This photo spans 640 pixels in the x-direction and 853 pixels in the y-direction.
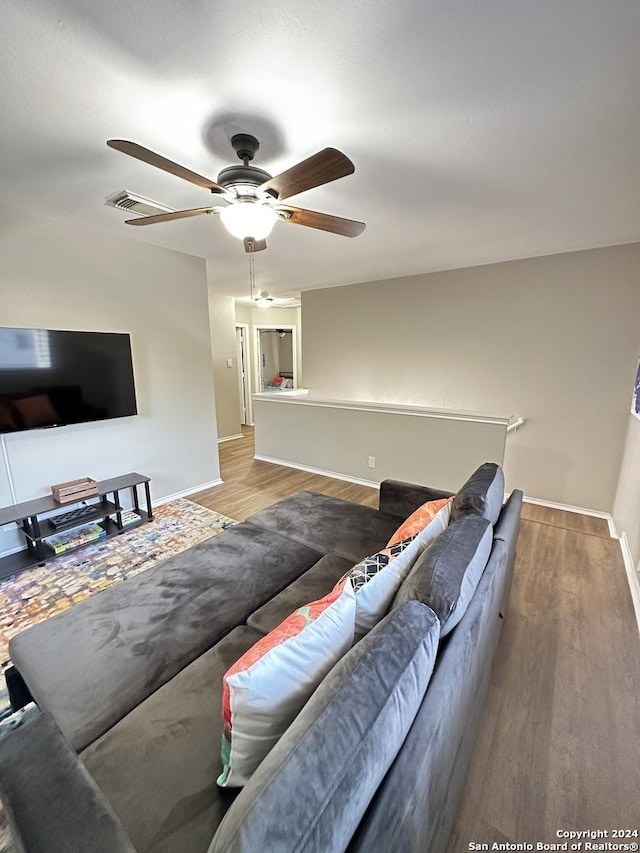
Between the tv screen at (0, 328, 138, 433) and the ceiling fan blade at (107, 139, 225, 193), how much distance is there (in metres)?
1.76

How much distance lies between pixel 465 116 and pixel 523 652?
8.24 feet

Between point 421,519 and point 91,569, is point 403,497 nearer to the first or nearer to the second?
point 421,519

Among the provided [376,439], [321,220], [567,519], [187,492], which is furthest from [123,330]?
[567,519]

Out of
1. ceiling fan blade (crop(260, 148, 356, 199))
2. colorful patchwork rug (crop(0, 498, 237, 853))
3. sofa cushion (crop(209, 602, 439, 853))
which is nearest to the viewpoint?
sofa cushion (crop(209, 602, 439, 853))

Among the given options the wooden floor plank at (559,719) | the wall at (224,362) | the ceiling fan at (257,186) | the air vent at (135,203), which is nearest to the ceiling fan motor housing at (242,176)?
the ceiling fan at (257,186)

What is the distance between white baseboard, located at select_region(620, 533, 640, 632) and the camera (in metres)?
2.16

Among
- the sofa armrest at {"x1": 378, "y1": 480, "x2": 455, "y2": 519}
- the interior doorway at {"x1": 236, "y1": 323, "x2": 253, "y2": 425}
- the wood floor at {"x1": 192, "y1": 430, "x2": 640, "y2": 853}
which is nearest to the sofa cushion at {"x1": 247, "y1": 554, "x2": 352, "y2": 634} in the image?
the sofa armrest at {"x1": 378, "y1": 480, "x2": 455, "y2": 519}

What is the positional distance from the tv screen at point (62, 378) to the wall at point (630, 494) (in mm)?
3966

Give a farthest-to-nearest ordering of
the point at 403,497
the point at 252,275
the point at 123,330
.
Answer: the point at 252,275 < the point at 123,330 < the point at 403,497

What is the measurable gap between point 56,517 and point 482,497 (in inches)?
119

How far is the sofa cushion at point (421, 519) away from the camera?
59.6 inches

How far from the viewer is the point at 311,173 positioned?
1.43 metres

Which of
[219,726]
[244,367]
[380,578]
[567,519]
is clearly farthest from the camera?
[244,367]

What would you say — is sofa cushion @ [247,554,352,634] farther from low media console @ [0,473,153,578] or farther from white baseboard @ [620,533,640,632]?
low media console @ [0,473,153,578]
